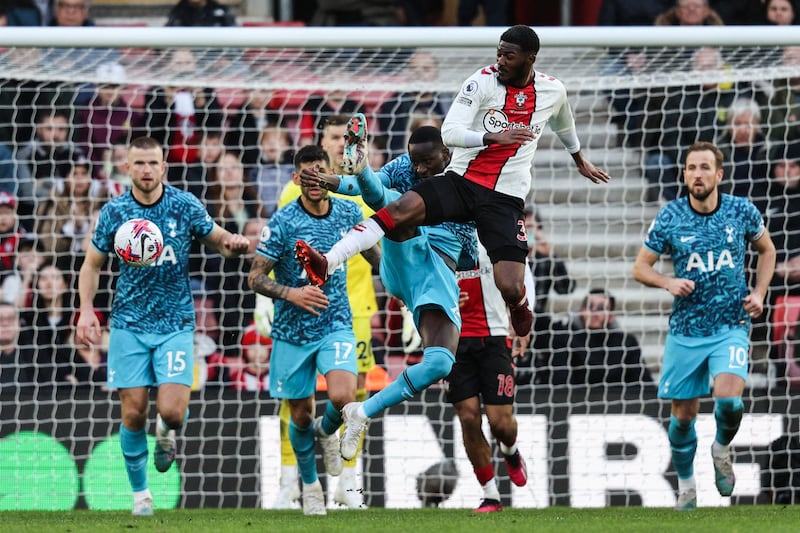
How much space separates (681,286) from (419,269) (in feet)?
5.99

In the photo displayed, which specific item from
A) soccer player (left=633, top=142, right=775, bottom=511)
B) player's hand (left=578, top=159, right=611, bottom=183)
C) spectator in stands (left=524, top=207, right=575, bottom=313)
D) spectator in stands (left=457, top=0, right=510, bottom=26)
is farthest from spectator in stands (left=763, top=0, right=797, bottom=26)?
player's hand (left=578, top=159, right=611, bottom=183)

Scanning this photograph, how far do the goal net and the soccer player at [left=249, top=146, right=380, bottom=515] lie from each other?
1.39 meters

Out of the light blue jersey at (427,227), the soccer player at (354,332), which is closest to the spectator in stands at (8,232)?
the soccer player at (354,332)

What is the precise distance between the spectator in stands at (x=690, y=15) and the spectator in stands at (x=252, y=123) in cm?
410

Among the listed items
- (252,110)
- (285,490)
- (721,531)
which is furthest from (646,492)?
(252,110)

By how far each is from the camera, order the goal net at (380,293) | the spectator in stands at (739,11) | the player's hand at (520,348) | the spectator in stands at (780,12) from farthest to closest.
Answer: the spectator in stands at (739,11)
the spectator in stands at (780,12)
the goal net at (380,293)
the player's hand at (520,348)

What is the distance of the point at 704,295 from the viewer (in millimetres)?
8875

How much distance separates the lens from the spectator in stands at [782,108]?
446 inches

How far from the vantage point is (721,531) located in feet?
22.2

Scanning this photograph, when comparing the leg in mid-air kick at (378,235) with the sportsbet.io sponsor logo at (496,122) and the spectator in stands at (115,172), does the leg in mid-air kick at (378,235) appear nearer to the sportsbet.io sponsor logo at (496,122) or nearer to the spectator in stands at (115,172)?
the sportsbet.io sponsor logo at (496,122)

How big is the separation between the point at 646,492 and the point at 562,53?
396 cm

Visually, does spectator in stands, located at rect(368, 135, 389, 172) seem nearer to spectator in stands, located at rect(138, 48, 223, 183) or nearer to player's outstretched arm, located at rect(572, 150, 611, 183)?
spectator in stands, located at rect(138, 48, 223, 183)

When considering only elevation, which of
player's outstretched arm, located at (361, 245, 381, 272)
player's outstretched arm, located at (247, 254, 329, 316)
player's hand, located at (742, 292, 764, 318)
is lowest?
player's hand, located at (742, 292, 764, 318)

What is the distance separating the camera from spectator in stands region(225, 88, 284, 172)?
11.5 m
